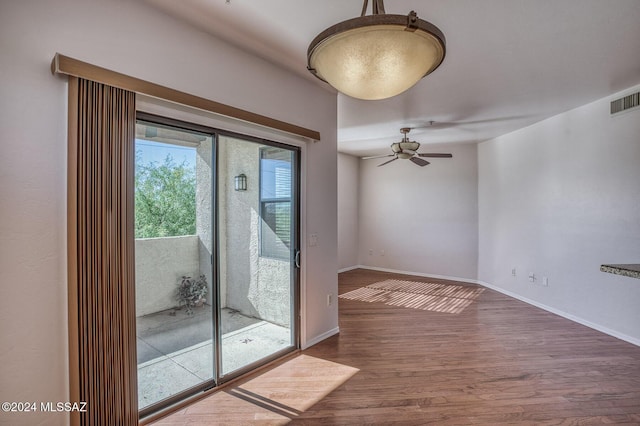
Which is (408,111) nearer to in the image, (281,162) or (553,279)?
(281,162)

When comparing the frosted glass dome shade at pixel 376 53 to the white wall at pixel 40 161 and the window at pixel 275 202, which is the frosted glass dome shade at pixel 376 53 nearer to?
the white wall at pixel 40 161

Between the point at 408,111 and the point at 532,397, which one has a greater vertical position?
the point at 408,111

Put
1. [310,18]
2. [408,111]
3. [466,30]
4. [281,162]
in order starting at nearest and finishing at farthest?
[310,18] < [466,30] < [281,162] < [408,111]

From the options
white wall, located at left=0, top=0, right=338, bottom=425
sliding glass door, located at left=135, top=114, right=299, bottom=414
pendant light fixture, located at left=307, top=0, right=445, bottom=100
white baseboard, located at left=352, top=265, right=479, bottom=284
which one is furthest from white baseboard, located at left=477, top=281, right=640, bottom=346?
white wall, located at left=0, top=0, right=338, bottom=425

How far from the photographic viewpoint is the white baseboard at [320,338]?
326cm

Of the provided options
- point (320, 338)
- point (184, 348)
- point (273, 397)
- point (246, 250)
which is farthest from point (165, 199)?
point (320, 338)

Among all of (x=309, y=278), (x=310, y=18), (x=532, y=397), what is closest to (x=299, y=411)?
(x=309, y=278)

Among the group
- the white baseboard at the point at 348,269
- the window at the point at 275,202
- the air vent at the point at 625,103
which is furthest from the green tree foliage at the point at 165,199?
the white baseboard at the point at 348,269

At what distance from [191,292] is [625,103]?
490 centimetres

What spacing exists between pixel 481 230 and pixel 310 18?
18.0 feet

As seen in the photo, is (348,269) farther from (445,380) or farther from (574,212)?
(445,380)

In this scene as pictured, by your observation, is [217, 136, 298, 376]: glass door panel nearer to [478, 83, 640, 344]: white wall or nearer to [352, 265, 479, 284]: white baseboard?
[478, 83, 640, 344]: white wall

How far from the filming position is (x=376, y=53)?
3.55ft

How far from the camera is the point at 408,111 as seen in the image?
4188 millimetres
